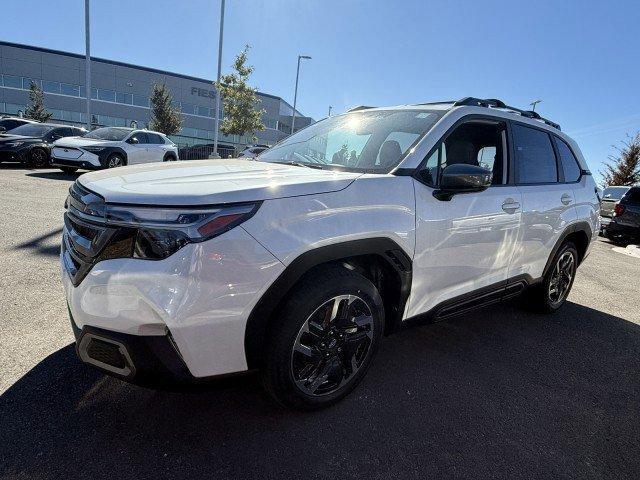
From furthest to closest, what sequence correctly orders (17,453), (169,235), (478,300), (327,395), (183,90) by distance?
(183,90)
(478,300)
(327,395)
(17,453)
(169,235)

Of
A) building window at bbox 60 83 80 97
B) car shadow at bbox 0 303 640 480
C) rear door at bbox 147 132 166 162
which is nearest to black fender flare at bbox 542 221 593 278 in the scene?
car shadow at bbox 0 303 640 480

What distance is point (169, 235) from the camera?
1673 mm

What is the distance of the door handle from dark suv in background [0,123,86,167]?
1454 centimetres

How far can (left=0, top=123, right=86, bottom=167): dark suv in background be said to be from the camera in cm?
1236

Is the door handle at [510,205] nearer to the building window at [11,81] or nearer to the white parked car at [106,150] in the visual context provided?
the white parked car at [106,150]

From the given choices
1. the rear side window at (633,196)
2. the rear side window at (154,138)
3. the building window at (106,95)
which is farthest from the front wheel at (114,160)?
the building window at (106,95)

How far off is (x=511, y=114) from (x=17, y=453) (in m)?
3.90

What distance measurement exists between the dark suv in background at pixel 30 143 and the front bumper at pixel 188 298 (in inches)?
544

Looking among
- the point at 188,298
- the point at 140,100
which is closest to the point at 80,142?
the point at 188,298

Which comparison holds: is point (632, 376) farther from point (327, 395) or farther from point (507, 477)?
point (327, 395)

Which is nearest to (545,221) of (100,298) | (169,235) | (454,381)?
(454,381)

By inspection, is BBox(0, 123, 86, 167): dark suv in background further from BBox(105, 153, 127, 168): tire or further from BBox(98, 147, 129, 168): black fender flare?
BBox(98, 147, 129, 168): black fender flare

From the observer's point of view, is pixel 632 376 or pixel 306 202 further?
pixel 632 376

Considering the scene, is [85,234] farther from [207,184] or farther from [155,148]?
[155,148]
